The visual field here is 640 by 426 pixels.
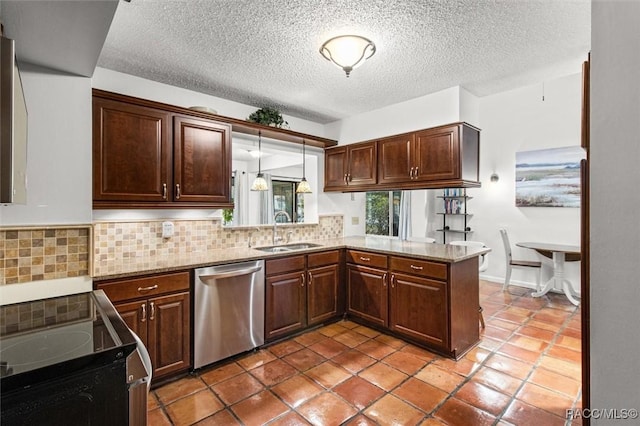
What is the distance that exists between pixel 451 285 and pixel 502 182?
330 centimetres

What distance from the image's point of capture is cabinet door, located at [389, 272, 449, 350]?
9.12ft

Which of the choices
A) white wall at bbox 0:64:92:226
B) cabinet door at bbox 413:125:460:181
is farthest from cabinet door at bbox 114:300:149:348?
cabinet door at bbox 413:125:460:181

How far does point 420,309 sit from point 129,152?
9.39ft

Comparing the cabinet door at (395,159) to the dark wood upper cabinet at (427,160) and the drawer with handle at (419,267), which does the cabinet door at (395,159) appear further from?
the drawer with handle at (419,267)

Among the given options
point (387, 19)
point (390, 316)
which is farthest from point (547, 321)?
point (387, 19)

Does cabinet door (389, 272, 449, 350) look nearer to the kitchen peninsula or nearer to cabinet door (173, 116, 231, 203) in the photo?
the kitchen peninsula

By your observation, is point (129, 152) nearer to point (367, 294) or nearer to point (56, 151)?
point (56, 151)

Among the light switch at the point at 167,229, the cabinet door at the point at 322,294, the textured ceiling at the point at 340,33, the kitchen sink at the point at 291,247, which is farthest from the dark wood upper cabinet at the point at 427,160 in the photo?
the light switch at the point at 167,229

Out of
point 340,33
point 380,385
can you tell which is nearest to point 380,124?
point 340,33

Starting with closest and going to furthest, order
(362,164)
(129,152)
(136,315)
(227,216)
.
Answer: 1. (136,315)
2. (129,152)
3. (362,164)
4. (227,216)

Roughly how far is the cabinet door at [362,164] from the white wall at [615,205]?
2.98 meters

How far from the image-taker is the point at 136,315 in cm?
225

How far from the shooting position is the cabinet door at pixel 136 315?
2.20 metres

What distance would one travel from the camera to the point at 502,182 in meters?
5.20
